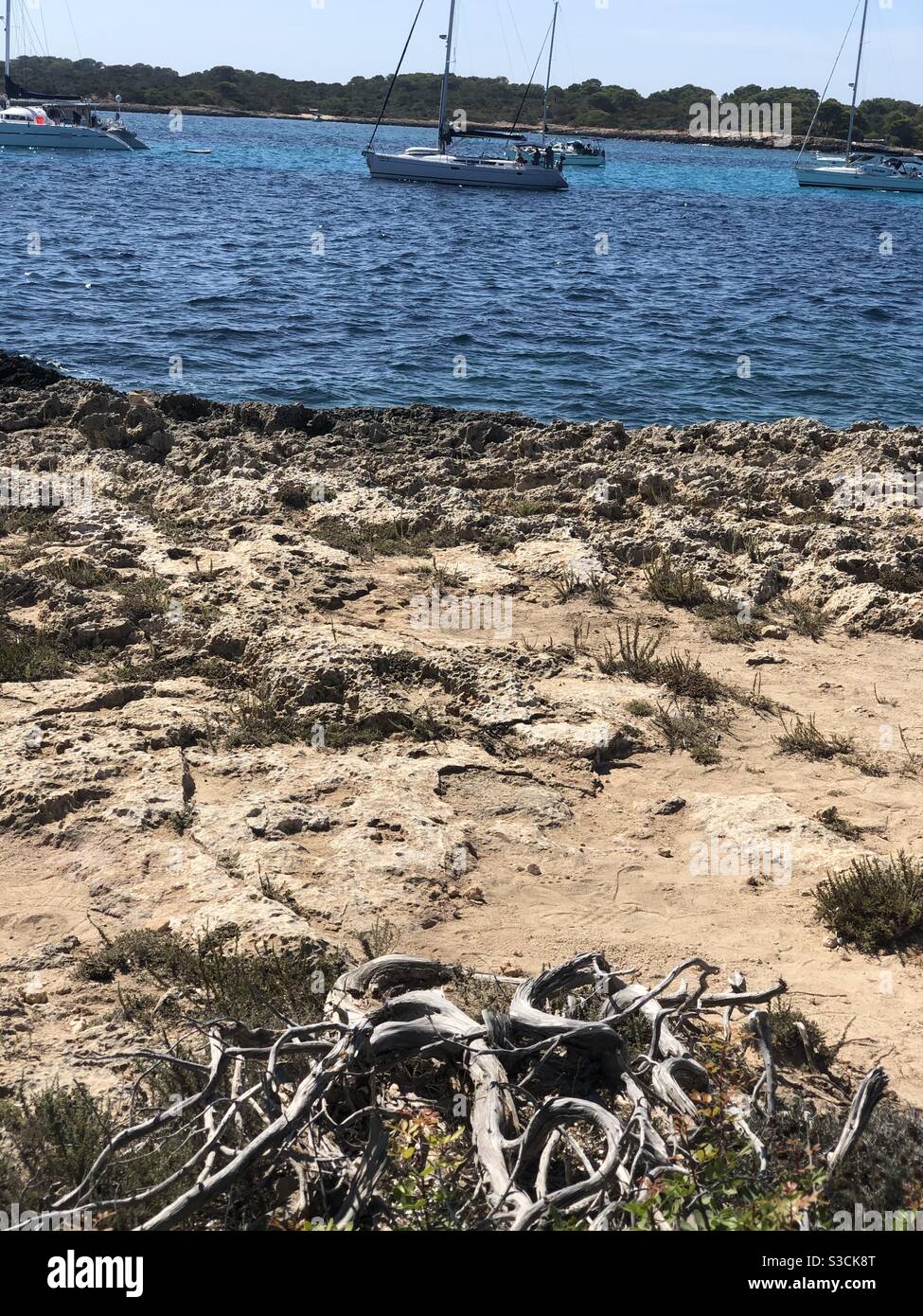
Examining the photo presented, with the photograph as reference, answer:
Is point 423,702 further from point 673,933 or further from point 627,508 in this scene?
point 627,508

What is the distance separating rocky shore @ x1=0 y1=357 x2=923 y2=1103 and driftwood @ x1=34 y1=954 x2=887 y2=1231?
615 millimetres

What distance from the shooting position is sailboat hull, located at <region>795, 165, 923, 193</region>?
261 ft

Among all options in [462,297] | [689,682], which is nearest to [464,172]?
[462,297]

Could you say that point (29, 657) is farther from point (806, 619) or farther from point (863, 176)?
point (863, 176)

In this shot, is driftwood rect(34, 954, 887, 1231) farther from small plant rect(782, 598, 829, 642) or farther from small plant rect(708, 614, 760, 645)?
small plant rect(782, 598, 829, 642)

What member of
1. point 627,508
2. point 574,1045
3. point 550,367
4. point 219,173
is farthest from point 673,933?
point 219,173

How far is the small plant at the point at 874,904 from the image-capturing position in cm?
527

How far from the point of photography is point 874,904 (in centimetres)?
534

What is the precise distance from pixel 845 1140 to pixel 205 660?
546 cm

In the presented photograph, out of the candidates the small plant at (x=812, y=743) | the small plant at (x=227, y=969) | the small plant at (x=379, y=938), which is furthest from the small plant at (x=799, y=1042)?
the small plant at (x=812, y=743)

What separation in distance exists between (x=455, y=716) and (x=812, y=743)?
2.31 meters

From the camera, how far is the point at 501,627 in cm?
882

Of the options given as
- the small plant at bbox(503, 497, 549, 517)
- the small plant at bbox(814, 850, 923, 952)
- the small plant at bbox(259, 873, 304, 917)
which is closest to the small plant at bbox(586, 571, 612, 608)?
the small plant at bbox(503, 497, 549, 517)

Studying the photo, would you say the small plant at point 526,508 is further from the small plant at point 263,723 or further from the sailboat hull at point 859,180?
the sailboat hull at point 859,180
